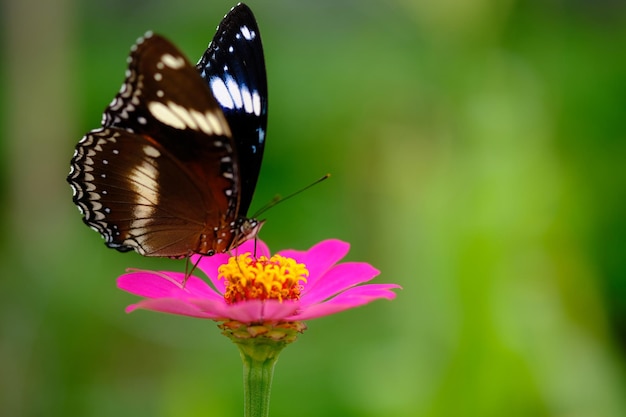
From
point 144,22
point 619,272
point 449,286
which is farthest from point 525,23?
point 144,22

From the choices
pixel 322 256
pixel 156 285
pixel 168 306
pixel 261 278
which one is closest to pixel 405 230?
pixel 322 256

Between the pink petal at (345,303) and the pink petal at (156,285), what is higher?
the pink petal at (156,285)

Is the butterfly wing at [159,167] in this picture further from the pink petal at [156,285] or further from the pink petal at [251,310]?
the pink petal at [251,310]

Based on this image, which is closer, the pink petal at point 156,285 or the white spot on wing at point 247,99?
the pink petal at point 156,285

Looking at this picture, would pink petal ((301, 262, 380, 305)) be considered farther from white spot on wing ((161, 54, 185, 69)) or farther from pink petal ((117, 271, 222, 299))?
white spot on wing ((161, 54, 185, 69))

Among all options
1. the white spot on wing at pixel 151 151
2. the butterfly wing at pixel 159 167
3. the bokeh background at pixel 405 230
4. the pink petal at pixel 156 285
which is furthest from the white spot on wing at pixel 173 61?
the bokeh background at pixel 405 230

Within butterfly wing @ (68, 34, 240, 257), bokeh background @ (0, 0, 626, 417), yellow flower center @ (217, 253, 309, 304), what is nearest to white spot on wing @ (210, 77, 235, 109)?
butterfly wing @ (68, 34, 240, 257)

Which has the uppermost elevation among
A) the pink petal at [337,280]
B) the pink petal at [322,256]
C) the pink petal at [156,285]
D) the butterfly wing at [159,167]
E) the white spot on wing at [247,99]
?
the white spot on wing at [247,99]
